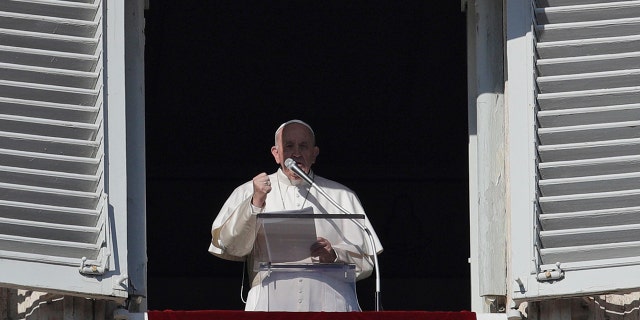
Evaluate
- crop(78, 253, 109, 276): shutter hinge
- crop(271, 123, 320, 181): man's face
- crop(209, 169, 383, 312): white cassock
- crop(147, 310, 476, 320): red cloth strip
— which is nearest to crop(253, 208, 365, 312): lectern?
crop(209, 169, 383, 312): white cassock

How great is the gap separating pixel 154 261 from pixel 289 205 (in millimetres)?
4876

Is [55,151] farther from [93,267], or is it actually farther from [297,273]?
[297,273]

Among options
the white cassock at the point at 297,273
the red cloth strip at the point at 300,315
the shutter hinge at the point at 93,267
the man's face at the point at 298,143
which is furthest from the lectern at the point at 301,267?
the man's face at the point at 298,143

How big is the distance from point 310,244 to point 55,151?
95 centimetres

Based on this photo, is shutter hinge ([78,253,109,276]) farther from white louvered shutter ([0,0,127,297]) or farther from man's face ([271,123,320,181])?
man's face ([271,123,320,181])

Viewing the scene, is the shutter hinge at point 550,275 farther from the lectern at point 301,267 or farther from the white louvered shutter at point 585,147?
the lectern at point 301,267

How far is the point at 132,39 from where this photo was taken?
7.96 m

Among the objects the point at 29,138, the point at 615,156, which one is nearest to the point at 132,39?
the point at 29,138

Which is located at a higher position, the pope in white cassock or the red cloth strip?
the pope in white cassock

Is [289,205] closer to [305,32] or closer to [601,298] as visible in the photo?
[601,298]

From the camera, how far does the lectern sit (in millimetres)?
7719

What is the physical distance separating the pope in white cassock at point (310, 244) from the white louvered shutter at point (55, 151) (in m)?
0.69

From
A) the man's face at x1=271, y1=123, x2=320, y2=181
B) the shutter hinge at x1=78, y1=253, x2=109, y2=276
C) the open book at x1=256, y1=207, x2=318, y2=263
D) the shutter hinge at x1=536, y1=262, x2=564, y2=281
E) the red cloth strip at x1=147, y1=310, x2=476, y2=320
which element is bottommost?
the red cloth strip at x1=147, y1=310, x2=476, y2=320

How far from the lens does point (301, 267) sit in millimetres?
7820
